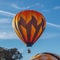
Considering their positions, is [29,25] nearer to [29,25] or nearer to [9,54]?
[29,25]

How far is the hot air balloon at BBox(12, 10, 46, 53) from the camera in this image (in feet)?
152

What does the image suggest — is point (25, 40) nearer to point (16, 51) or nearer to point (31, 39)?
point (31, 39)

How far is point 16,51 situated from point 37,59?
157 ft

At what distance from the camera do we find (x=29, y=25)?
47.3m

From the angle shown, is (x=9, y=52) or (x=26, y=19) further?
(x=9, y=52)

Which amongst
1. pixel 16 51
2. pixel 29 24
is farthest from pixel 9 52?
pixel 29 24

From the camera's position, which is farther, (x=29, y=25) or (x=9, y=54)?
(x=9, y=54)

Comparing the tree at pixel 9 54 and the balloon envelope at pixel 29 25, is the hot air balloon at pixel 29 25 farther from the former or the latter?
the tree at pixel 9 54

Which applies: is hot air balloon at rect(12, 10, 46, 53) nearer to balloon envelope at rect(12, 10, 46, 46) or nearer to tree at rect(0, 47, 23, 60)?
balloon envelope at rect(12, 10, 46, 46)

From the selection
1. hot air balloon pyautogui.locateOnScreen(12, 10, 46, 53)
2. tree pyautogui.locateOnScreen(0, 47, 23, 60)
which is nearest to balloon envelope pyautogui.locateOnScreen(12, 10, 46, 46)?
hot air balloon pyautogui.locateOnScreen(12, 10, 46, 53)

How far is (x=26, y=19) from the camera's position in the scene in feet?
154

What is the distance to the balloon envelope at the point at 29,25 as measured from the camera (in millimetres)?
46188

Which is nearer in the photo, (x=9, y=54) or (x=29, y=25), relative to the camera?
(x=29, y=25)

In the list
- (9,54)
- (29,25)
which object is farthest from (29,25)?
(9,54)
